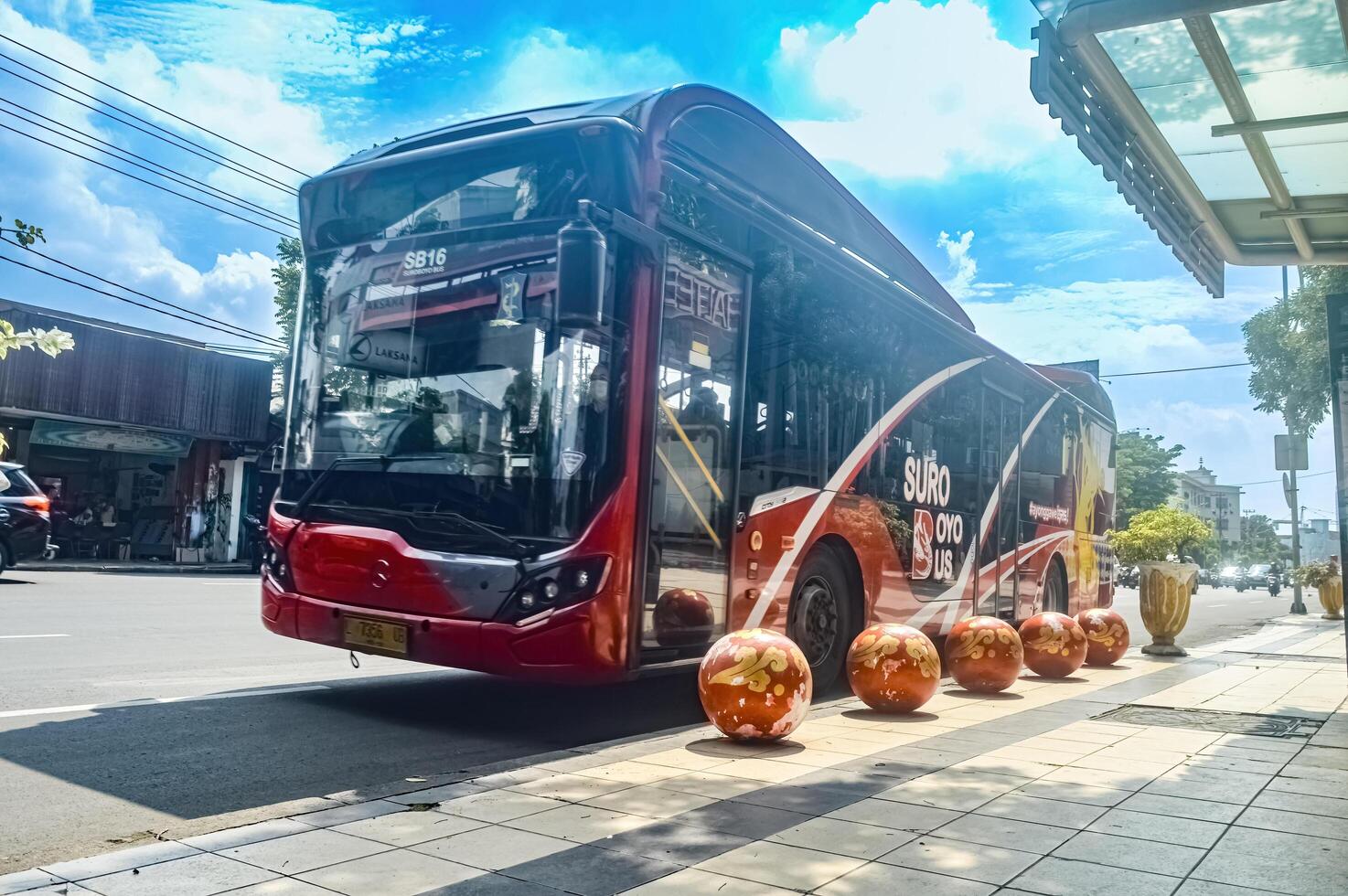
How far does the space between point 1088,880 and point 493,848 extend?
2208 mm

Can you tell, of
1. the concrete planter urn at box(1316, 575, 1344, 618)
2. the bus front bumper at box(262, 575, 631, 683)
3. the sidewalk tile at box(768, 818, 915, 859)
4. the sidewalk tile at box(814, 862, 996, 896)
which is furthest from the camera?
the concrete planter urn at box(1316, 575, 1344, 618)

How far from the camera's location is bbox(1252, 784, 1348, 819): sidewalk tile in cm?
505

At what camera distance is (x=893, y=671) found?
26.5 ft

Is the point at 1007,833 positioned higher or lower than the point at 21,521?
lower

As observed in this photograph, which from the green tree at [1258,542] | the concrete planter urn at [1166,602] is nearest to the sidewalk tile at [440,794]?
the concrete planter urn at [1166,602]

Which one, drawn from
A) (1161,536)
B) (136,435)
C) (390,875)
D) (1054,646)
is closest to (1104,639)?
(1054,646)

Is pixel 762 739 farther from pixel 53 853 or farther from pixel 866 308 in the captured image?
pixel 866 308

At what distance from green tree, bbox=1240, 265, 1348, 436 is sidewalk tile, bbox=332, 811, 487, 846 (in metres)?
27.3

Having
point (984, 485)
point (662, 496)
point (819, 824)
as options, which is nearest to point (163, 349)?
point (984, 485)

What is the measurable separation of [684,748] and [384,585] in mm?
2187

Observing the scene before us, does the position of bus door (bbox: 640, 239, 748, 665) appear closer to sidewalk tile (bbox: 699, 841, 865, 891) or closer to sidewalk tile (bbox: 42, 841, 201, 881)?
sidewalk tile (bbox: 699, 841, 865, 891)

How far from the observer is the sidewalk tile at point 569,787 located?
16.7 feet

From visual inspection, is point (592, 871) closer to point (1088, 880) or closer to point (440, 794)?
point (440, 794)

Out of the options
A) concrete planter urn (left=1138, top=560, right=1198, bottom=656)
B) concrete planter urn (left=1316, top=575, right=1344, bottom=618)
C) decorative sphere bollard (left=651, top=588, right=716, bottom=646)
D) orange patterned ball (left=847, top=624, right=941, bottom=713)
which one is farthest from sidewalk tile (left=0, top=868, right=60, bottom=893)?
concrete planter urn (left=1316, top=575, right=1344, bottom=618)
